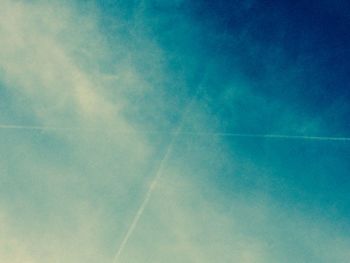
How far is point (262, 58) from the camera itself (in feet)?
26.1

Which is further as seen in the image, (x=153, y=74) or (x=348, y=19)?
(x=153, y=74)

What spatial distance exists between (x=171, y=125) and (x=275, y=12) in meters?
3.26

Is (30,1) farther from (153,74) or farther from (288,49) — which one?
(288,49)

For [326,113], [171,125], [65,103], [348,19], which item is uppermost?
[348,19]

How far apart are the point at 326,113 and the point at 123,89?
443 cm

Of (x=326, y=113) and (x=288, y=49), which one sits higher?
(x=288, y=49)

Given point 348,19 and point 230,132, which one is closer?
point 348,19

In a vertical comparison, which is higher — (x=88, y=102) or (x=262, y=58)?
(x=262, y=58)

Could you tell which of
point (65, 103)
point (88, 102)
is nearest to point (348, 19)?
point (88, 102)

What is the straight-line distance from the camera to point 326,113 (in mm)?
7973

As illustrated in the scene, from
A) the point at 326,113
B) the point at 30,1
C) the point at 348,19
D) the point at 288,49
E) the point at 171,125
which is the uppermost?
the point at 348,19

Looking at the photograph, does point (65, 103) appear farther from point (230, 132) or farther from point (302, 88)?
point (302, 88)

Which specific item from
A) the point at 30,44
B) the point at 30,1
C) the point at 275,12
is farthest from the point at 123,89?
the point at 275,12

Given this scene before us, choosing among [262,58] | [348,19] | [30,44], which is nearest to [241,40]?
[262,58]
